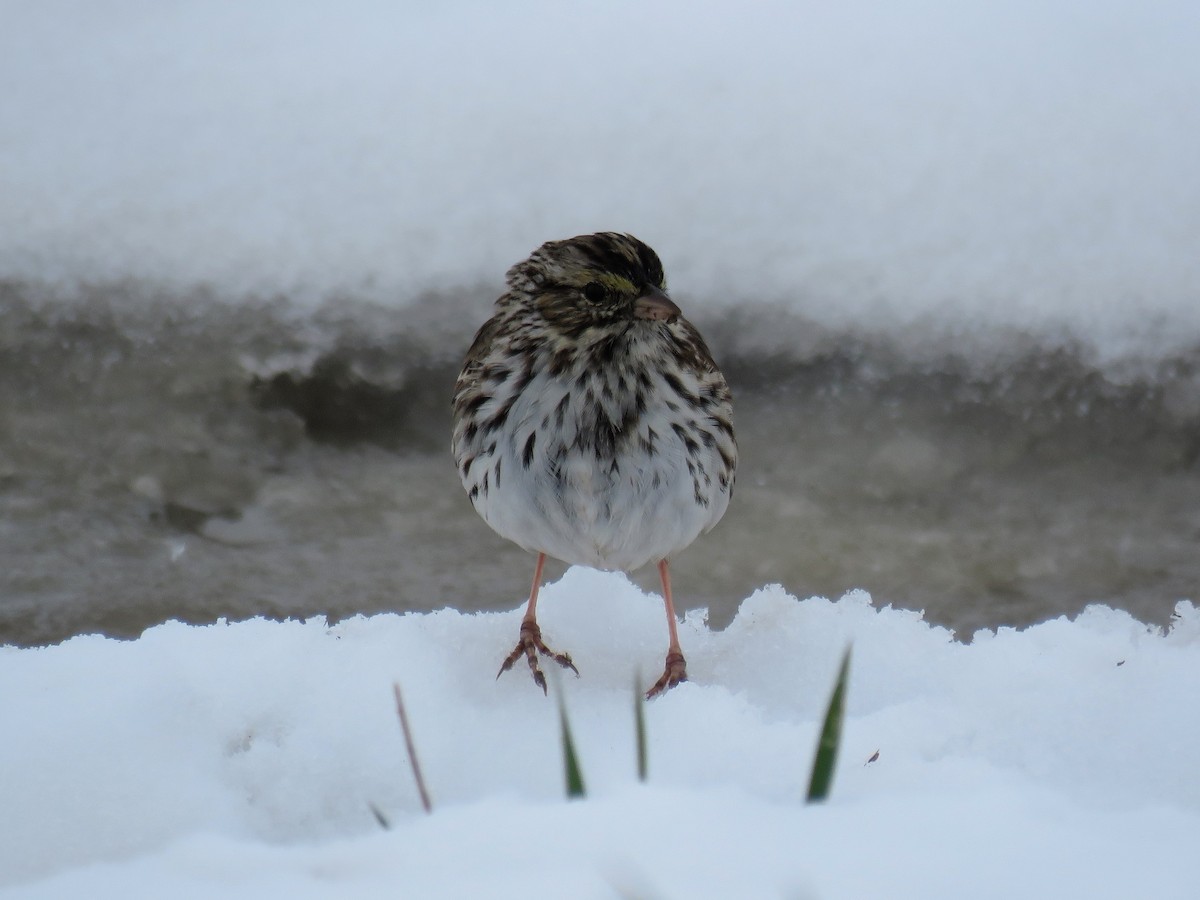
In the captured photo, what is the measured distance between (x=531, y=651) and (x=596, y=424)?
0.53 m

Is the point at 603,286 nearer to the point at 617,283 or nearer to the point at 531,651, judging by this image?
the point at 617,283

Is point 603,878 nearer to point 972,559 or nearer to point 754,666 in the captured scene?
point 754,666

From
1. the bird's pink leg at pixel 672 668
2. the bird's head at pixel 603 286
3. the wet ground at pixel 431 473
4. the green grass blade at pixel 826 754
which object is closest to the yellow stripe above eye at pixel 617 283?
the bird's head at pixel 603 286

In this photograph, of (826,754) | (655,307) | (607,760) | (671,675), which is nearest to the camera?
(826,754)

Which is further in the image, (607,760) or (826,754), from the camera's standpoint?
(607,760)

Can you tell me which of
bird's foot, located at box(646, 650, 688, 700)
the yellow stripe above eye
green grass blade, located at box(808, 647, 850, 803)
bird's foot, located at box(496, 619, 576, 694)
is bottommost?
bird's foot, located at box(646, 650, 688, 700)

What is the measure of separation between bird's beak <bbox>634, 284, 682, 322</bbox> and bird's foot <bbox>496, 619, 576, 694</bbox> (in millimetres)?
749

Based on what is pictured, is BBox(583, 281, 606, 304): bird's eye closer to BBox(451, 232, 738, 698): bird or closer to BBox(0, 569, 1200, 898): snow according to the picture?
BBox(451, 232, 738, 698): bird

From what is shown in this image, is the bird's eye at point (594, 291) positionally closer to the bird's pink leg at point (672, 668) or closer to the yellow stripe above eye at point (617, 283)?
the yellow stripe above eye at point (617, 283)

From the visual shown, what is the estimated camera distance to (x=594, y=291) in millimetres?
2754

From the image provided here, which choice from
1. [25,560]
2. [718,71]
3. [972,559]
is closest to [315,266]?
[25,560]

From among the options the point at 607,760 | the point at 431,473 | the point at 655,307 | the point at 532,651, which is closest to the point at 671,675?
the point at 532,651

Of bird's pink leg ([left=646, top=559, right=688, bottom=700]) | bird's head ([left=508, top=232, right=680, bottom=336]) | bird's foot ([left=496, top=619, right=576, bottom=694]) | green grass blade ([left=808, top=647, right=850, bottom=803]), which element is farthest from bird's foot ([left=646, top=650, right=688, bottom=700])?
green grass blade ([left=808, top=647, right=850, bottom=803])

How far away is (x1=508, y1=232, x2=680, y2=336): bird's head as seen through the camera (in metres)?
2.73
